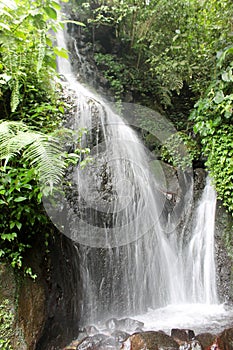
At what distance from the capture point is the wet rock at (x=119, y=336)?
3.37 metres

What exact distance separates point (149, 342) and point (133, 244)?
1853mm

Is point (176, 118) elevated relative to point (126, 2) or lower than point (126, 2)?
lower

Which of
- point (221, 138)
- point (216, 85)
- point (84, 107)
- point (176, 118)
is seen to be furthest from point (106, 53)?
point (221, 138)

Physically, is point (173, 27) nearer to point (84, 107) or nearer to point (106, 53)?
point (106, 53)

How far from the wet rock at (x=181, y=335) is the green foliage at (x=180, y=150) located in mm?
3243

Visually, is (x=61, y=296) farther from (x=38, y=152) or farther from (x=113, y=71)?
(x=113, y=71)

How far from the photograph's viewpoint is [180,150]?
6.03 metres

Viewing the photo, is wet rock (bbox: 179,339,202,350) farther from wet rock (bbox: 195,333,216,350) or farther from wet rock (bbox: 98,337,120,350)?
wet rock (bbox: 98,337,120,350)

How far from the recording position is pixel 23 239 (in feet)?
10.2

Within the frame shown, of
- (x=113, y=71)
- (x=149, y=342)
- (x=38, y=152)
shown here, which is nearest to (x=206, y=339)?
(x=149, y=342)

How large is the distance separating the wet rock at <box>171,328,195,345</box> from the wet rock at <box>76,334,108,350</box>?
0.85 meters

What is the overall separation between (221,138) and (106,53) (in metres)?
5.40

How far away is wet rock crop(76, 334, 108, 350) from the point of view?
3252 mm

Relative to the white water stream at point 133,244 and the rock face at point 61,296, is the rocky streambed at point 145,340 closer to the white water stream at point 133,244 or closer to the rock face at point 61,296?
the rock face at point 61,296
